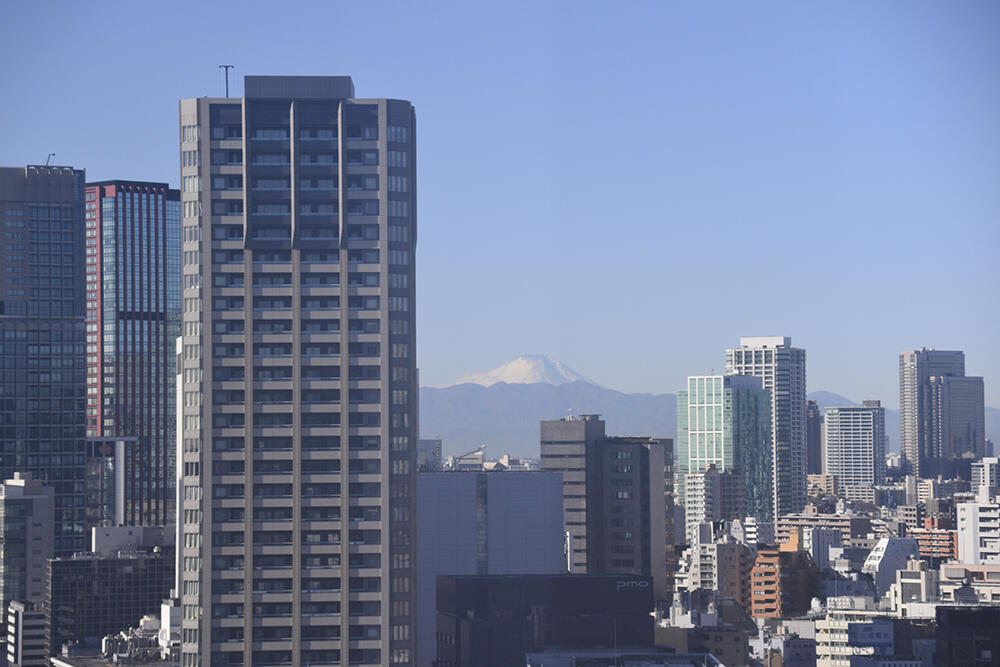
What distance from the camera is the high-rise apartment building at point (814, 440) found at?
3641 cm

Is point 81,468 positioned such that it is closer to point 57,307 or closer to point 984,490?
point 57,307

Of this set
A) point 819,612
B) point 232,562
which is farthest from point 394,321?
point 819,612

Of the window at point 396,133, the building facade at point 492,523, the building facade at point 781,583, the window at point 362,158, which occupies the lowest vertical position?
the building facade at point 781,583

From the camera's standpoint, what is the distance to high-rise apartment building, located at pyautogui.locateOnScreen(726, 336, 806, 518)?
31.8m

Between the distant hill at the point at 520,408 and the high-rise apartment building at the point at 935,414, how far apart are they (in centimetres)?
648

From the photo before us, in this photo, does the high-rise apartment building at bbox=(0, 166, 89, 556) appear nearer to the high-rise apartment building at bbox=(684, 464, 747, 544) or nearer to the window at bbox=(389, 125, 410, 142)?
the high-rise apartment building at bbox=(684, 464, 747, 544)

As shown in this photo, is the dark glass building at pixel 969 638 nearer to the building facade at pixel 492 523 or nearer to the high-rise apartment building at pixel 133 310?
the building facade at pixel 492 523

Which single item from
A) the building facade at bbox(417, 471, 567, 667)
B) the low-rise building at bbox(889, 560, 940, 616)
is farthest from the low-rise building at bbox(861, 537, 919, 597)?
the building facade at bbox(417, 471, 567, 667)

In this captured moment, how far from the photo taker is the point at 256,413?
12148 millimetres

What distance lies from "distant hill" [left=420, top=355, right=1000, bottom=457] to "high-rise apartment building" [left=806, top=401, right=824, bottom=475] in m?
16.6

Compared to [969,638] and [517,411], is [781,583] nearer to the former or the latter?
[517,411]

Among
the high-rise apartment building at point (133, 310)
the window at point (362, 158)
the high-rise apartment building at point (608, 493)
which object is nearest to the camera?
the window at point (362, 158)

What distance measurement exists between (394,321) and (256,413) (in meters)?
1.31

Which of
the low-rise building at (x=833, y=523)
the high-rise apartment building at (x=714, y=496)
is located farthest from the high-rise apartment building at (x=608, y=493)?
the low-rise building at (x=833, y=523)
